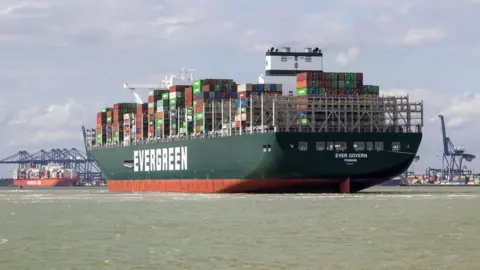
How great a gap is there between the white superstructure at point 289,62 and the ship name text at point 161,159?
10.4 meters

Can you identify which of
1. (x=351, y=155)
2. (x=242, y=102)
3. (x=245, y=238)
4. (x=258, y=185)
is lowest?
(x=245, y=238)

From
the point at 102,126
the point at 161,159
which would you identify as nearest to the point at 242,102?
the point at 161,159

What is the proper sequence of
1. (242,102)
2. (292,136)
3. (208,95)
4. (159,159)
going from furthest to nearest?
(159,159) < (208,95) < (242,102) < (292,136)

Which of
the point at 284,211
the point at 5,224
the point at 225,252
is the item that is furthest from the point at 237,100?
the point at 225,252

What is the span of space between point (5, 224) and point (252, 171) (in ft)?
113

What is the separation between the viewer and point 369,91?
280 ft

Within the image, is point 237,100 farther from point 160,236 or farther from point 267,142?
point 160,236

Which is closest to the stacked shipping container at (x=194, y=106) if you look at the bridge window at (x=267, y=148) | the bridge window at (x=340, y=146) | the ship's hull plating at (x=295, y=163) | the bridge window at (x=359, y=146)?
the ship's hull plating at (x=295, y=163)

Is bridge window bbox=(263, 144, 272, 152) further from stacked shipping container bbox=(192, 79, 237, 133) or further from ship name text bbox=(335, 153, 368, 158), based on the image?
stacked shipping container bbox=(192, 79, 237, 133)

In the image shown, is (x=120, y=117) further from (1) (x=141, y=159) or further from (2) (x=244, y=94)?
(2) (x=244, y=94)

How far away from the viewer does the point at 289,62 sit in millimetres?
98000

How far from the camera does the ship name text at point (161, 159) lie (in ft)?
314

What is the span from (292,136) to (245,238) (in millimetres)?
40018

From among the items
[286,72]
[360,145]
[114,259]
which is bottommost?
[114,259]
